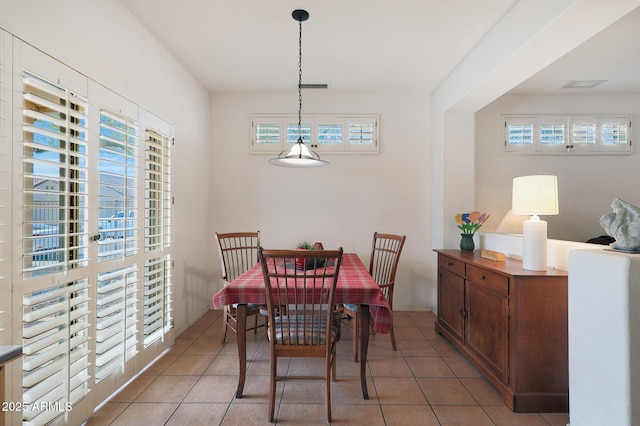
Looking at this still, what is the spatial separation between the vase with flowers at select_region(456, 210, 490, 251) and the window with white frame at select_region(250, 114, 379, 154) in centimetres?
137

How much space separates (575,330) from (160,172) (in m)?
3.10

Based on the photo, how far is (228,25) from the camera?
245 cm

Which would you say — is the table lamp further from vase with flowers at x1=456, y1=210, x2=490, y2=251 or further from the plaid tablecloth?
the plaid tablecloth

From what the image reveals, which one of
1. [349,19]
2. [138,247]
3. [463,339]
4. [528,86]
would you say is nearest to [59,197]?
[138,247]

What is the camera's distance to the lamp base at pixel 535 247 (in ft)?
6.71

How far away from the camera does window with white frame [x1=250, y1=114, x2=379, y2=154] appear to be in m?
3.83

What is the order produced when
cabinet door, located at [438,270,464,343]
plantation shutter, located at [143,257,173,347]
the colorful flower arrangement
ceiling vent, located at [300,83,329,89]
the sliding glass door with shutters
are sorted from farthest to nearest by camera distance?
1. ceiling vent, located at [300,83,329,89]
2. the colorful flower arrangement
3. cabinet door, located at [438,270,464,343]
4. plantation shutter, located at [143,257,173,347]
5. the sliding glass door with shutters

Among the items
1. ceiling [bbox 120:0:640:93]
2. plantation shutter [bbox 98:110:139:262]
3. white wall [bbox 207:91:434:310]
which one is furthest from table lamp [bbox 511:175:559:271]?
plantation shutter [bbox 98:110:139:262]

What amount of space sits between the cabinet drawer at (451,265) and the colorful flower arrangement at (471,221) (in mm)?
400

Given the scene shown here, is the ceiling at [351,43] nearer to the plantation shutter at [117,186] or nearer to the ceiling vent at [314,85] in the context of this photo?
the ceiling vent at [314,85]

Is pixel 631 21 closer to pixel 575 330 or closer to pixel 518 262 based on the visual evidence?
pixel 518 262

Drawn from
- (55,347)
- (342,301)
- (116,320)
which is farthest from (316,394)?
(55,347)

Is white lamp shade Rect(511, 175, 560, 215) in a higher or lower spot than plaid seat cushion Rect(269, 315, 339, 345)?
higher

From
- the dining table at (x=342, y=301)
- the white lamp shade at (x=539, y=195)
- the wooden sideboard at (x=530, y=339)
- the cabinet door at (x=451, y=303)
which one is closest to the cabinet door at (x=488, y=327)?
the wooden sideboard at (x=530, y=339)
